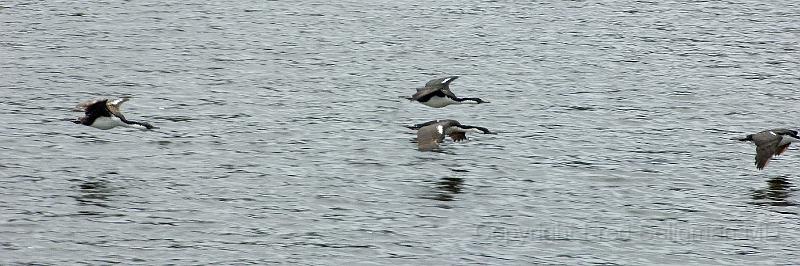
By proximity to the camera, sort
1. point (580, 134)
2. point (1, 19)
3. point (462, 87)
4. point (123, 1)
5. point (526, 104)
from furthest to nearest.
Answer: point (123, 1)
point (1, 19)
point (462, 87)
point (526, 104)
point (580, 134)

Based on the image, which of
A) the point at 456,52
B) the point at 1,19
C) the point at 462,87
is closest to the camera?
the point at 462,87

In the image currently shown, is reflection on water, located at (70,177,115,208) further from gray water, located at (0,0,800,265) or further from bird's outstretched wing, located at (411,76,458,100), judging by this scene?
bird's outstretched wing, located at (411,76,458,100)

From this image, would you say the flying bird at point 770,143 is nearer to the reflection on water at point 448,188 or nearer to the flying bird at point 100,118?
the reflection on water at point 448,188

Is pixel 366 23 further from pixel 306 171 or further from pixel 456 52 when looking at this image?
pixel 306 171

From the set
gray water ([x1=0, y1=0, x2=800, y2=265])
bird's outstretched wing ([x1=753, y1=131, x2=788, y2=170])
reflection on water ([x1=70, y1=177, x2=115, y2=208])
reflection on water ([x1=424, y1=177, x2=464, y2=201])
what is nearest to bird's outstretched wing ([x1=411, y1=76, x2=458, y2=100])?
gray water ([x1=0, y1=0, x2=800, y2=265])

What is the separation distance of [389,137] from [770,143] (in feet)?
27.3

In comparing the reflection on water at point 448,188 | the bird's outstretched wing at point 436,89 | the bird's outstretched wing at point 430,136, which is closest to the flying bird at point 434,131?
the bird's outstretched wing at point 430,136

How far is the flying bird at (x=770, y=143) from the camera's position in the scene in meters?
27.7

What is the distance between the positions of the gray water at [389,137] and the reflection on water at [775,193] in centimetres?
8

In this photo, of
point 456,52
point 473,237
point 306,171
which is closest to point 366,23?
point 456,52

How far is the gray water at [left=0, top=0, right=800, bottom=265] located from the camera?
23.6 m

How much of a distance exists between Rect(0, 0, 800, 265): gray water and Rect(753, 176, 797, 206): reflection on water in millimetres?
80

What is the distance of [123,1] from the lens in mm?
51594

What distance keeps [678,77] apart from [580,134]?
8.50 m
